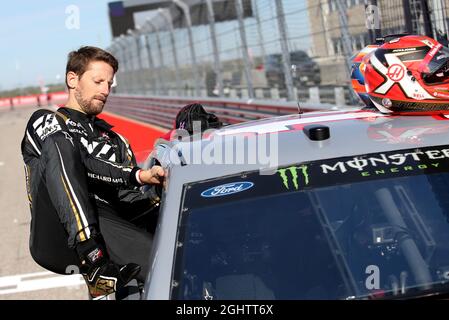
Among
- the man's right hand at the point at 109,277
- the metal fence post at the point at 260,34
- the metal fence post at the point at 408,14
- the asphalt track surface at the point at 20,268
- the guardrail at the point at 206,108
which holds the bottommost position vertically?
the asphalt track surface at the point at 20,268

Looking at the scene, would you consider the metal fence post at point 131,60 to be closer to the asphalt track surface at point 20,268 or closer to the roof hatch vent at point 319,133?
the asphalt track surface at point 20,268

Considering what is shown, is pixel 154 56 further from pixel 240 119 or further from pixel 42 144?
pixel 42 144

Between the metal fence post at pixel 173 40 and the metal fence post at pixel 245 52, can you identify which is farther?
the metal fence post at pixel 173 40

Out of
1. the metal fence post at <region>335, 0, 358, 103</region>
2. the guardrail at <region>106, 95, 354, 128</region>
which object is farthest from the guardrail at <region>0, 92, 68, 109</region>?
the metal fence post at <region>335, 0, 358, 103</region>

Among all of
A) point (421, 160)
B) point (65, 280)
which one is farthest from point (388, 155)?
point (65, 280)

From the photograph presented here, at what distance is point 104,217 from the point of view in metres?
3.43

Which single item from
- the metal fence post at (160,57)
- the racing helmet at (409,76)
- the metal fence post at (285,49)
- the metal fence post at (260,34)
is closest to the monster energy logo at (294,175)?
the racing helmet at (409,76)

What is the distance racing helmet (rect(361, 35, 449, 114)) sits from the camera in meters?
3.84

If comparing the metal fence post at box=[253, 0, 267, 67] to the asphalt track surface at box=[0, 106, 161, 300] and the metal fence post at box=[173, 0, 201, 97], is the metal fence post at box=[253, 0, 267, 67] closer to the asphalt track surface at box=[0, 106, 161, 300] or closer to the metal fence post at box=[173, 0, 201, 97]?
the asphalt track surface at box=[0, 106, 161, 300]

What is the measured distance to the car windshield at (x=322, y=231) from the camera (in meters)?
2.40

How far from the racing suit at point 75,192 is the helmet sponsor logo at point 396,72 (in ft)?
4.94

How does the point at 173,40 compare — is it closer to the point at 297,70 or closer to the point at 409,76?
the point at 297,70

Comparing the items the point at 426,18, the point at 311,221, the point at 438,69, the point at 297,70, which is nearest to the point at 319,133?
the point at 311,221

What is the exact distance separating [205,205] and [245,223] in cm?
16
